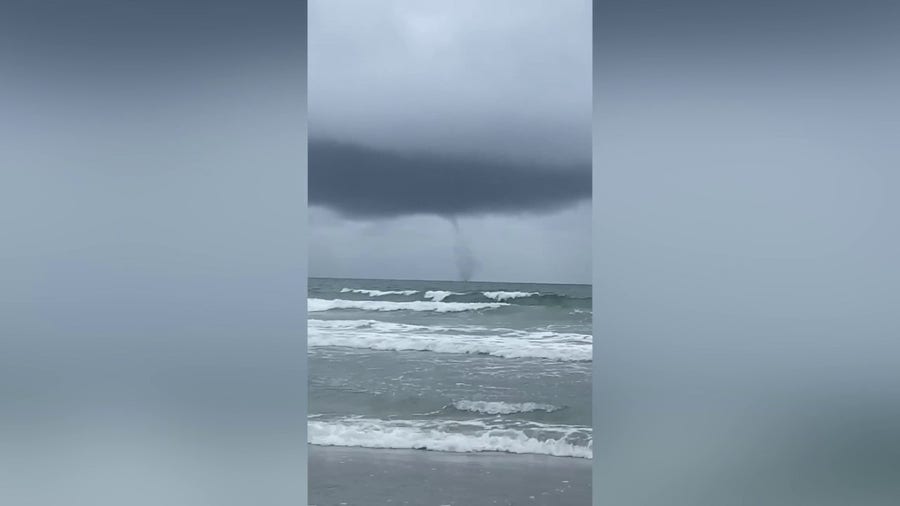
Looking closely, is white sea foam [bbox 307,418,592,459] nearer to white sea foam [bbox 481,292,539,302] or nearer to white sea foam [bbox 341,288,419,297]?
white sea foam [bbox 481,292,539,302]

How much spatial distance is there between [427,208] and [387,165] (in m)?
0.86

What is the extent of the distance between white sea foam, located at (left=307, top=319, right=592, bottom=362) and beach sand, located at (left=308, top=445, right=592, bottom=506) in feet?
9.74

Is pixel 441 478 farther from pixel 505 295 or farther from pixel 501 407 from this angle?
pixel 505 295

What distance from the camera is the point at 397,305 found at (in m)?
9.49

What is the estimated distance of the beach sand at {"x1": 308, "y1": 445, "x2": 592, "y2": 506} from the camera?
3.23 metres

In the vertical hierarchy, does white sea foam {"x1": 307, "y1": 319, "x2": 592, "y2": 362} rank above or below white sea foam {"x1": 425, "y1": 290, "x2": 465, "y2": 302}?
below
